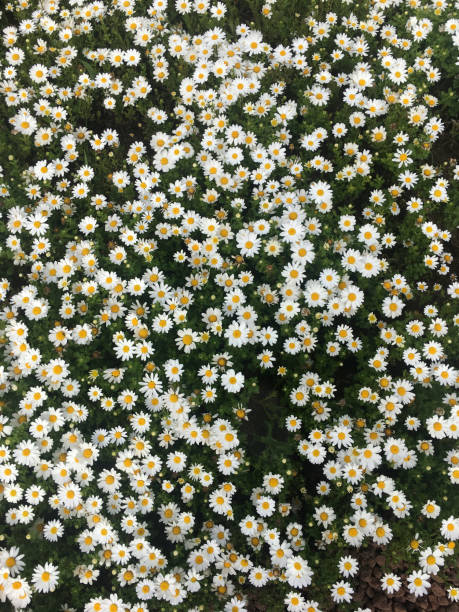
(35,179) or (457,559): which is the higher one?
(35,179)

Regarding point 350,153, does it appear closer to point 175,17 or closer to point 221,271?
point 221,271

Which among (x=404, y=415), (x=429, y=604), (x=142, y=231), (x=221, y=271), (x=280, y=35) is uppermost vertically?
(x=280, y=35)

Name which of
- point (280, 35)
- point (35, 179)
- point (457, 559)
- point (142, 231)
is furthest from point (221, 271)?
point (457, 559)

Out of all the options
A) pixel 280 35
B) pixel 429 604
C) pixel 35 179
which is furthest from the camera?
pixel 280 35

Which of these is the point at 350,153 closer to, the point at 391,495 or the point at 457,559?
the point at 391,495

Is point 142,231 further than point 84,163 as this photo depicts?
No

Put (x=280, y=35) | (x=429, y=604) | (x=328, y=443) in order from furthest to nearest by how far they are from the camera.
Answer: (x=280, y=35) < (x=328, y=443) < (x=429, y=604)
